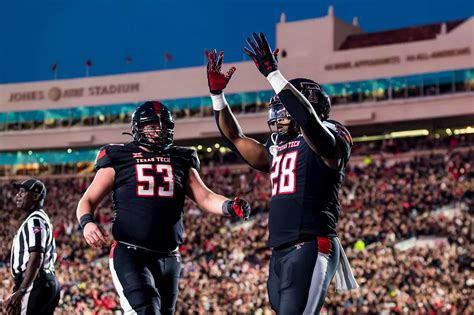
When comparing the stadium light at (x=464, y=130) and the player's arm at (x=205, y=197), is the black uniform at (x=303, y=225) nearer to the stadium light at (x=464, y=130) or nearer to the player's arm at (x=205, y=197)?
the player's arm at (x=205, y=197)

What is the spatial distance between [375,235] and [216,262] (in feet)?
16.8

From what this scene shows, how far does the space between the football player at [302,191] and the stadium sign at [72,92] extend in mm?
42059

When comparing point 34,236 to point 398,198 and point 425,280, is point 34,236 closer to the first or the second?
point 425,280

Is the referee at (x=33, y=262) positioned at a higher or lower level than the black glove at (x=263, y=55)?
lower

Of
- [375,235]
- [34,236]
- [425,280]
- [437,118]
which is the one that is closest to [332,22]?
[437,118]

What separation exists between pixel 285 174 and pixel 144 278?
130cm

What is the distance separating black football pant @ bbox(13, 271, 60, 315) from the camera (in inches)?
323

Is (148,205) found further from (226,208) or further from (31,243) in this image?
(31,243)

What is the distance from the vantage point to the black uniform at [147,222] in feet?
20.6

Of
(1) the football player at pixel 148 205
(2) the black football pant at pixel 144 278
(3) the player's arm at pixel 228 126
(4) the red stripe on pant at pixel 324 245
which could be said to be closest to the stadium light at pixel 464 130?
(3) the player's arm at pixel 228 126

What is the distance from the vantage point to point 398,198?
29562 mm

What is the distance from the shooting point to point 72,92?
49.5 metres

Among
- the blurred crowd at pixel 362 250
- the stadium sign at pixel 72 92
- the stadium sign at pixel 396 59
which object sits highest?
the stadium sign at pixel 396 59

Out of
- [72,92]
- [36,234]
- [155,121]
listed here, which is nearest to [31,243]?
[36,234]
